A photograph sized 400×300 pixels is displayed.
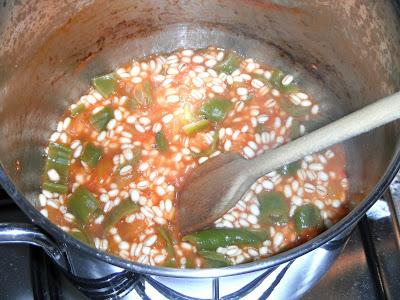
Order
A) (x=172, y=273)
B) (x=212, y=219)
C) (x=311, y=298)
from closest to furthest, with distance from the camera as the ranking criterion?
(x=172, y=273) → (x=212, y=219) → (x=311, y=298)

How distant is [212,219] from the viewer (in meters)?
1.19

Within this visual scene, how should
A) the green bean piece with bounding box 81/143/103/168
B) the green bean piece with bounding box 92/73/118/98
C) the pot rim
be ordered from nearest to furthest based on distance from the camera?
1. the pot rim
2. the green bean piece with bounding box 81/143/103/168
3. the green bean piece with bounding box 92/73/118/98

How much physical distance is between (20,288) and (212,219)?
1.64 feet

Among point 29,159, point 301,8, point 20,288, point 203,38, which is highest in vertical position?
point 203,38

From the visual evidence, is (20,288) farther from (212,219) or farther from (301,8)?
(301,8)

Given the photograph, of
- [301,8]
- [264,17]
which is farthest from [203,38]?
[301,8]

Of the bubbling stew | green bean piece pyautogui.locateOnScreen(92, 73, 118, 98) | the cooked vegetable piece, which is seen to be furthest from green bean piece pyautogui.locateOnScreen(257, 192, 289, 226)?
green bean piece pyautogui.locateOnScreen(92, 73, 118, 98)

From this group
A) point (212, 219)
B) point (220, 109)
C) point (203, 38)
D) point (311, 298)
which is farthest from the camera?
point (203, 38)

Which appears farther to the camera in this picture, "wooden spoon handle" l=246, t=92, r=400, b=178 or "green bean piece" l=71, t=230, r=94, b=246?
"green bean piece" l=71, t=230, r=94, b=246

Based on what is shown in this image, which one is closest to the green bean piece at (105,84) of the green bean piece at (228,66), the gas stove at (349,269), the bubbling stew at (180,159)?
the bubbling stew at (180,159)

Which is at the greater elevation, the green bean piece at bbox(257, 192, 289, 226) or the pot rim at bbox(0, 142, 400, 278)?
the green bean piece at bbox(257, 192, 289, 226)

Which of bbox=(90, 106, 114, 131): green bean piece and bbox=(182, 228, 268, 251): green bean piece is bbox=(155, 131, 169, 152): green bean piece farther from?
bbox=(182, 228, 268, 251): green bean piece

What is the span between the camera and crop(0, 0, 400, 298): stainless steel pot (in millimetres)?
1014

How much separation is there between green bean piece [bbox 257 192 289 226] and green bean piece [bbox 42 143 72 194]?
48cm
